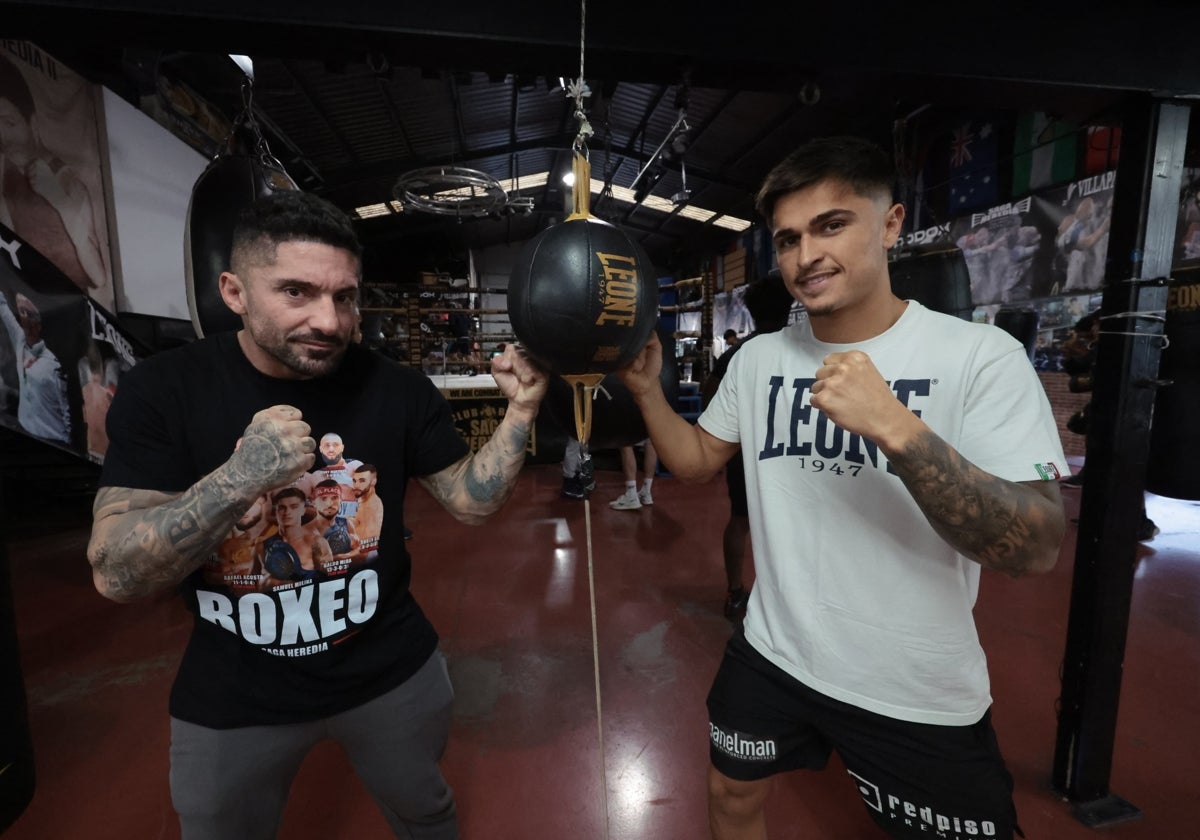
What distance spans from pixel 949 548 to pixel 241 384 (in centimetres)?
155

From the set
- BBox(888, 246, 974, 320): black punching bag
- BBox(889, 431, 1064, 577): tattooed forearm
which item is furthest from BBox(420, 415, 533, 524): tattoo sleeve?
BBox(888, 246, 974, 320): black punching bag

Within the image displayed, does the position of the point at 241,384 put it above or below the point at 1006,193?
below

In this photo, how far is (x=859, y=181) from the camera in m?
1.10

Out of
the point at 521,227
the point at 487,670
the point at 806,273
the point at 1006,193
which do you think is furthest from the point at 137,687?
the point at 521,227

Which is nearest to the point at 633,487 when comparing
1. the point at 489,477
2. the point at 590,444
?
the point at 590,444

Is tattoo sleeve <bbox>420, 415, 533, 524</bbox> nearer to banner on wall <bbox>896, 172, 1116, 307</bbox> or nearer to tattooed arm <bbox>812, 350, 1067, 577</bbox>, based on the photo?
tattooed arm <bbox>812, 350, 1067, 577</bbox>

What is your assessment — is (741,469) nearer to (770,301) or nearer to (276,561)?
(770,301)

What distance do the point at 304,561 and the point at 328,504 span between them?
0.13 meters

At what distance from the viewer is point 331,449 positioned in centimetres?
122

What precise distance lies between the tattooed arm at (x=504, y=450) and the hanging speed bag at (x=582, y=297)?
168 millimetres

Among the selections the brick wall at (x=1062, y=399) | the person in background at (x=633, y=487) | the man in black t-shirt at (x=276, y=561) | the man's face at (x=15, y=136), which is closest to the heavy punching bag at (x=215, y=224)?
the man in black t-shirt at (x=276, y=561)

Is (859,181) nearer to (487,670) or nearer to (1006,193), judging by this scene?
(487,670)

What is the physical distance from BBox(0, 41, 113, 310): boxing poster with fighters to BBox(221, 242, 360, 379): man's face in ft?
13.8

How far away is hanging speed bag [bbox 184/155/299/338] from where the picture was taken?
1611 millimetres
